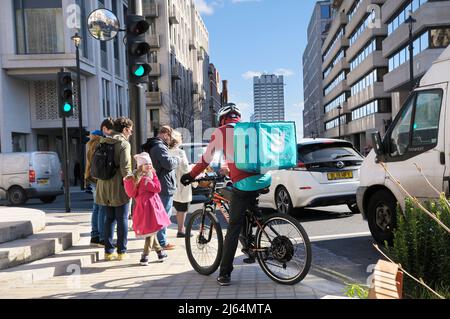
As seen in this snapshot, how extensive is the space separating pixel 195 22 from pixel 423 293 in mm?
77510

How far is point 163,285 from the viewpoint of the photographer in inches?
193

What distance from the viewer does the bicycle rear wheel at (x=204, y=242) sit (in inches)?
201

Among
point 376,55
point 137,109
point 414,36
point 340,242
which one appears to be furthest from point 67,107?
point 376,55

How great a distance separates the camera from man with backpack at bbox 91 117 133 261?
19.4 ft

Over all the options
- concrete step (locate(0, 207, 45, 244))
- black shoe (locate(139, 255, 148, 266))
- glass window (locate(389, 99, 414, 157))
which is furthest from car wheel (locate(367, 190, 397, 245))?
concrete step (locate(0, 207, 45, 244))

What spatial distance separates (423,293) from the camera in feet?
10.6

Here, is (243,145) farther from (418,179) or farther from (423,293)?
(418,179)

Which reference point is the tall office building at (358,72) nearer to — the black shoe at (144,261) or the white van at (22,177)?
the white van at (22,177)

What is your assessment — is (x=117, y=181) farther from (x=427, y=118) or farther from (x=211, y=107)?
(x=211, y=107)

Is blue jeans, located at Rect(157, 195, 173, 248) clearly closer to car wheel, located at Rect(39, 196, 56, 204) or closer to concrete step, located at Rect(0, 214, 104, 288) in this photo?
concrete step, located at Rect(0, 214, 104, 288)

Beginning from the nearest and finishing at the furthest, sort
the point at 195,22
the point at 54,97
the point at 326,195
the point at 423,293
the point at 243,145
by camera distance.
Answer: the point at 423,293 < the point at 243,145 < the point at 326,195 < the point at 54,97 < the point at 195,22

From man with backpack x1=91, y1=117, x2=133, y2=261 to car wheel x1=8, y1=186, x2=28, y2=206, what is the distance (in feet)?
39.9

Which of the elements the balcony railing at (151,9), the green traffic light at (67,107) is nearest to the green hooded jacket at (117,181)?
the green traffic light at (67,107)
